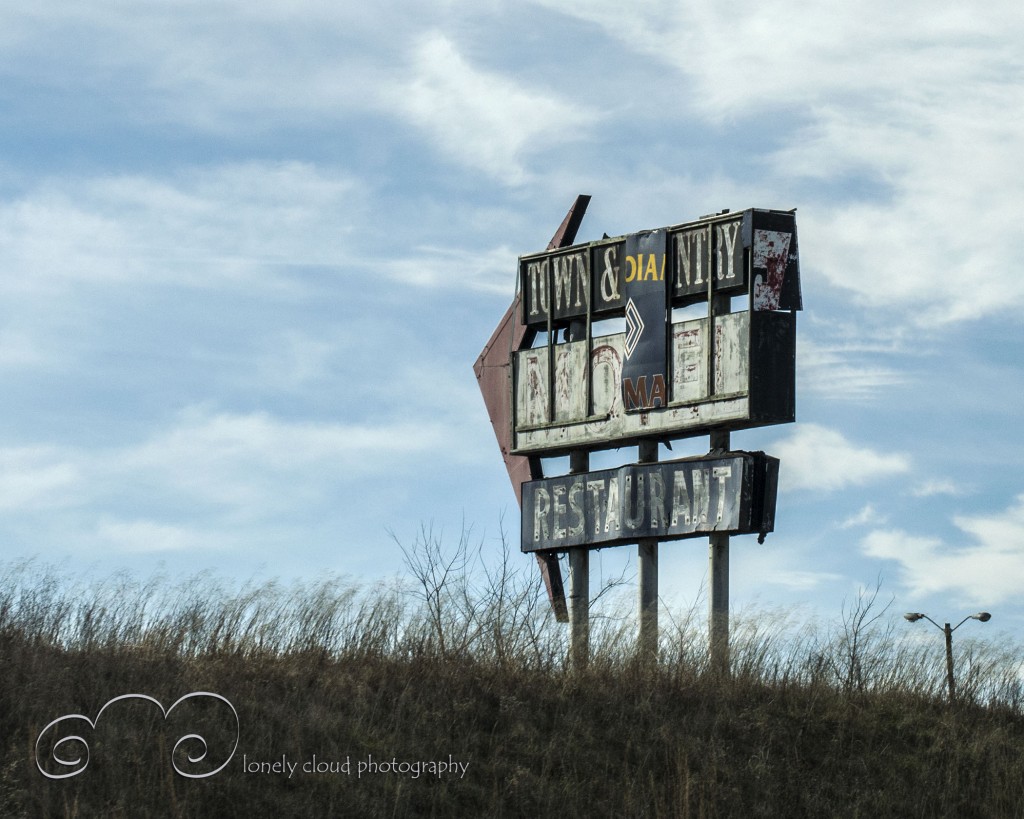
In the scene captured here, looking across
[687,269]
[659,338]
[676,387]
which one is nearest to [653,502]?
[676,387]

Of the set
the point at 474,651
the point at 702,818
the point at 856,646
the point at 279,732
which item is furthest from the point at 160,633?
the point at 856,646

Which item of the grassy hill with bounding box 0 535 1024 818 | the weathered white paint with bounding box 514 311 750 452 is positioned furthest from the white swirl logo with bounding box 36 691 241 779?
the weathered white paint with bounding box 514 311 750 452

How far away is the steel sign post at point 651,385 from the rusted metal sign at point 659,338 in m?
0.02

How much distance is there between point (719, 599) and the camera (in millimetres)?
17250

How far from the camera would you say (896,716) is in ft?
54.9

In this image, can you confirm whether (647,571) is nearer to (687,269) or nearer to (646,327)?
(646,327)

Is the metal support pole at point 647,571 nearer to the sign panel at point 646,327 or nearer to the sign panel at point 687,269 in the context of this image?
the sign panel at point 646,327

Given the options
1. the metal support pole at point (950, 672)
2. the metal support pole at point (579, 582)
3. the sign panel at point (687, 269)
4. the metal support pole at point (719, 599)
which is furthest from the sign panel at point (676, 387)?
the metal support pole at point (950, 672)

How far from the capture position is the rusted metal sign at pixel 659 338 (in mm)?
17391

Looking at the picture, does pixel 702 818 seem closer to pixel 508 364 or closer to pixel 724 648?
pixel 724 648

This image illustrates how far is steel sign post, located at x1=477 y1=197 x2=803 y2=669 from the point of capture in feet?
56.7

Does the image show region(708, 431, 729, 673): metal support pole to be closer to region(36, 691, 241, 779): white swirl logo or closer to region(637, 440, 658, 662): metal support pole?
region(637, 440, 658, 662): metal support pole

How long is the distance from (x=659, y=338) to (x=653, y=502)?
6.44 feet

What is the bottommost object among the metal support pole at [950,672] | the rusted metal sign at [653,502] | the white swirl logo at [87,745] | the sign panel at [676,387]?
the white swirl logo at [87,745]
